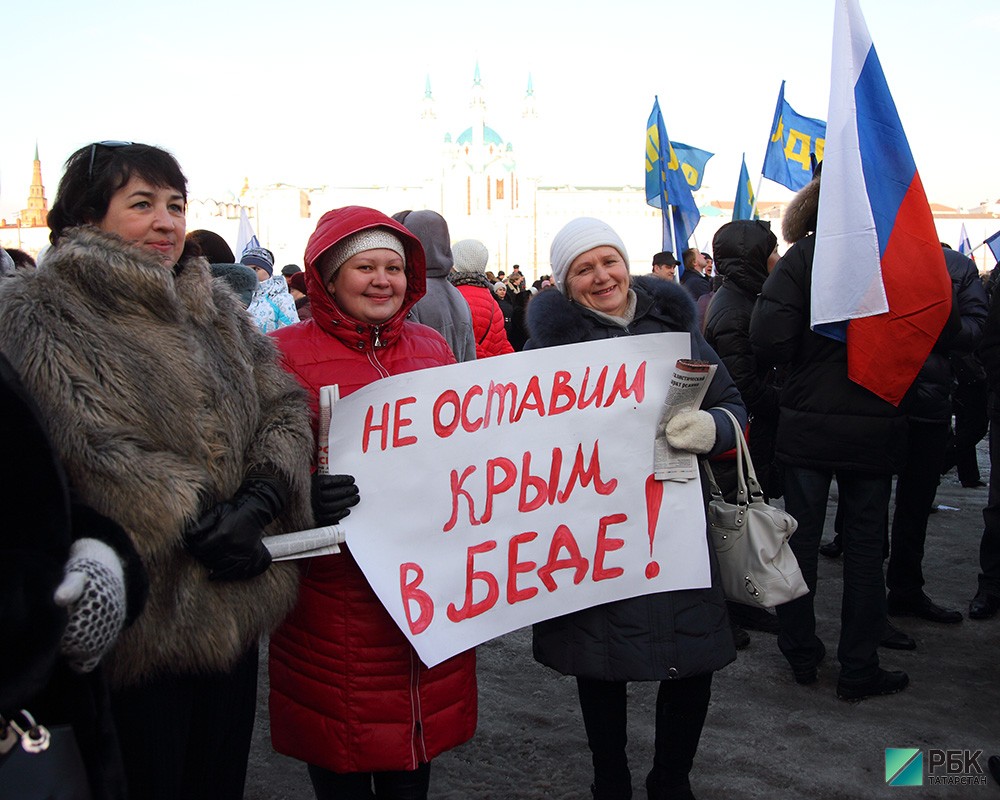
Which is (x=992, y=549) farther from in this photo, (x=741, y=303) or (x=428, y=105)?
(x=428, y=105)

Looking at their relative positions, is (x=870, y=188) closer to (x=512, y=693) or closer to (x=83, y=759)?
(x=512, y=693)

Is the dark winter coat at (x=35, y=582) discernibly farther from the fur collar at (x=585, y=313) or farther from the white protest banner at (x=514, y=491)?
the fur collar at (x=585, y=313)

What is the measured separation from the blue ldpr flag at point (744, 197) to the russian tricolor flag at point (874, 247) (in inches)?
293

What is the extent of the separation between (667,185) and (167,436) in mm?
7137

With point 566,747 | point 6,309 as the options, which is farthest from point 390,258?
point 566,747

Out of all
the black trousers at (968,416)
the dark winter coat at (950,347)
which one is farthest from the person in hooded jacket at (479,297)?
the black trousers at (968,416)

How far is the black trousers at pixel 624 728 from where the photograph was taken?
97.0 inches

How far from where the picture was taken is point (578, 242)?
2551 millimetres

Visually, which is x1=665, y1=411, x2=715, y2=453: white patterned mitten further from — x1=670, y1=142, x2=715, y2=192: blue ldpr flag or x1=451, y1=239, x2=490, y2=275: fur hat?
x1=670, y1=142, x2=715, y2=192: blue ldpr flag

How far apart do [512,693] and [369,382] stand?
205 cm

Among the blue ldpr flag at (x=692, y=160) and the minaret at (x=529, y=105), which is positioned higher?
the minaret at (x=529, y=105)

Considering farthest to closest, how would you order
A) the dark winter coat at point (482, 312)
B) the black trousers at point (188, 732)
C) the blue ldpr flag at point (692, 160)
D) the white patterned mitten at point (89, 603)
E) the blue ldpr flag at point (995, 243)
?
the blue ldpr flag at point (692, 160)
the blue ldpr flag at point (995, 243)
the dark winter coat at point (482, 312)
the black trousers at point (188, 732)
the white patterned mitten at point (89, 603)

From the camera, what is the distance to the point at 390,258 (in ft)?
7.22

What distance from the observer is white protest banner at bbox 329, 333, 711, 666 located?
6.97 ft
